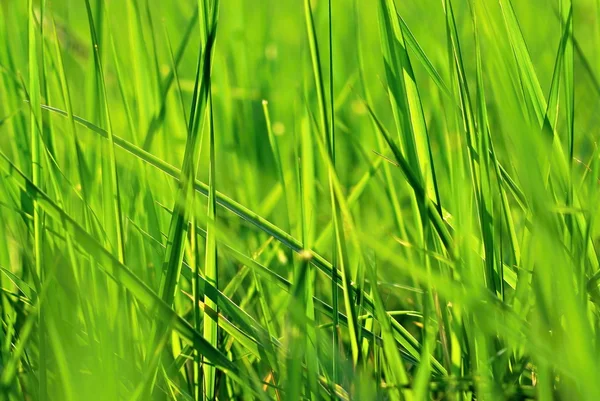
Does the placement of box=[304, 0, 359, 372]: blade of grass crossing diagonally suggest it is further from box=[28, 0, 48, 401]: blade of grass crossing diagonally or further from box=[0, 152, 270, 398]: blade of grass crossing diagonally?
box=[28, 0, 48, 401]: blade of grass crossing diagonally

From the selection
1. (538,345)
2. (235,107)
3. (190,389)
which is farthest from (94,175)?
(538,345)

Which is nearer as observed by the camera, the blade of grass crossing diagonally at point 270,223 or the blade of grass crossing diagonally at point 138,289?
the blade of grass crossing diagonally at point 138,289

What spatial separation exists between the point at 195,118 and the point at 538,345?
0.30 m

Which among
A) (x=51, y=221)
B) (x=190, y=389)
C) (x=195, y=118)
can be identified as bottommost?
(x=190, y=389)

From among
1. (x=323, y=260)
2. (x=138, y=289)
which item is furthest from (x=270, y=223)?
(x=138, y=289)

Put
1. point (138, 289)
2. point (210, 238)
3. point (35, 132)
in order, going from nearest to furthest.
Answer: point (138, 289) < point (210, 238) < point (35, 132)

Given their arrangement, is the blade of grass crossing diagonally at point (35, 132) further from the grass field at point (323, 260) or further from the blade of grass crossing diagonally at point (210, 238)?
the blade of grass crossing diagonally at point (210, 238)

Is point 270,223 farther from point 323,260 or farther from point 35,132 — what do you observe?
point 35,132

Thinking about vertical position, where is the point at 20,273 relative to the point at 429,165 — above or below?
below

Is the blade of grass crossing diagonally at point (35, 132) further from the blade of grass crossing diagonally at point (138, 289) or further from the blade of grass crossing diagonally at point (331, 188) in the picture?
the blade of grass crossing diagonally at point (331, 188)

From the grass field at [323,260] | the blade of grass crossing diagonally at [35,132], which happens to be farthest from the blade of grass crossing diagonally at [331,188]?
the blade of grass crossing diagonally at [35,132]

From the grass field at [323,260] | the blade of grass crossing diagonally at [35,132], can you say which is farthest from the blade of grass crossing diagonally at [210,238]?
the blade of grass crossing diagonally at [35,132]

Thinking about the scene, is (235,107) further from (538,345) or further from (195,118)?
(538,345)

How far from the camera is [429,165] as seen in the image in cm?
61
